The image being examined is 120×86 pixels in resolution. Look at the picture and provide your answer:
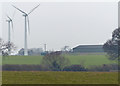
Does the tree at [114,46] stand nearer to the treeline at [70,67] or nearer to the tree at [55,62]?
the treeline at [70,67]

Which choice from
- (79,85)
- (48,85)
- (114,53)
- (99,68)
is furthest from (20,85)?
(114,53)

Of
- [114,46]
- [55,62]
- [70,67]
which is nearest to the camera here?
[70,67]

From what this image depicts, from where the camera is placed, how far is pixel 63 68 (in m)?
51.9

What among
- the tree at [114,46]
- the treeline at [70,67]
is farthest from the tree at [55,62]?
the tree at [114,46]

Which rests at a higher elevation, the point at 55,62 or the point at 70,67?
the point at 55,62

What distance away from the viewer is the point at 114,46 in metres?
58.2

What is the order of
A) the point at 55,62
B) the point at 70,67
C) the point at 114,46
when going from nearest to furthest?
the point at 70,67 → the point at 55,62 → the point at 114,46

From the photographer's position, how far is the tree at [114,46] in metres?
57.6

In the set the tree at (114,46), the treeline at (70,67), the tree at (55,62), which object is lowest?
the treeline at (70,67)

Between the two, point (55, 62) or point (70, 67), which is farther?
point (55, 62)

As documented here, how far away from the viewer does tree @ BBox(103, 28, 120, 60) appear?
57594 millimetres

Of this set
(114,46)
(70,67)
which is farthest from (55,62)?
(114,46)

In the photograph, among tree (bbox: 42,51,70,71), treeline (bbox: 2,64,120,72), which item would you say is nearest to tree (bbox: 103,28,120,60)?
treeline (bbox: 2,64,120,72)

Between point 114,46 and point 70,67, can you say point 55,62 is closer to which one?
point 70,67
